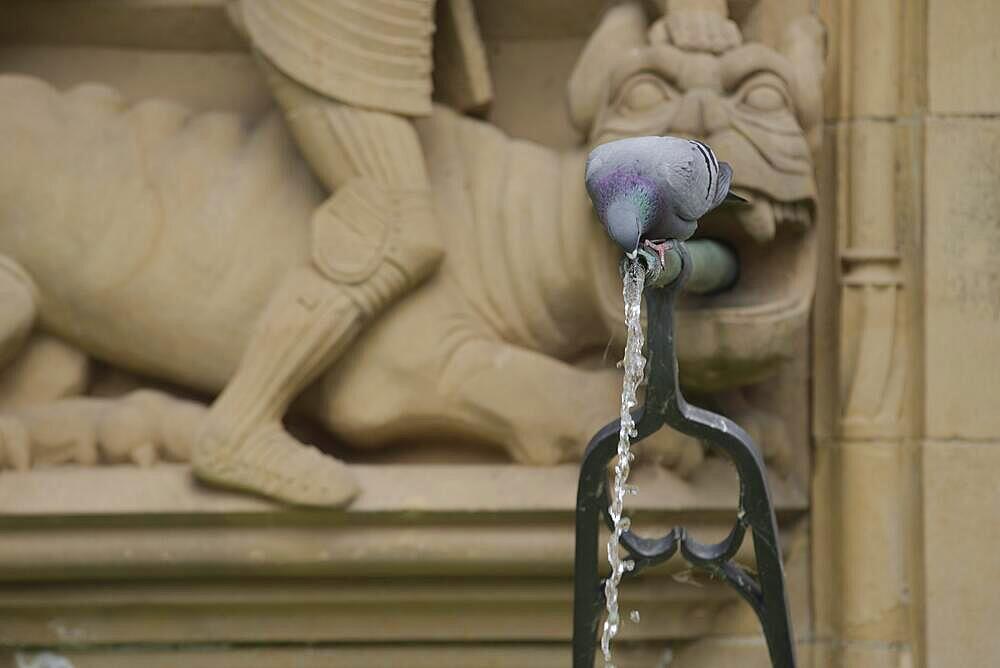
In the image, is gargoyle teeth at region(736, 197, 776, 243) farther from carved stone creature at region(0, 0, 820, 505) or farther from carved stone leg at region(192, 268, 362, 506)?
carved stone leg at region(192, 268, 362, 506)

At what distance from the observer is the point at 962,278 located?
2.28 metres

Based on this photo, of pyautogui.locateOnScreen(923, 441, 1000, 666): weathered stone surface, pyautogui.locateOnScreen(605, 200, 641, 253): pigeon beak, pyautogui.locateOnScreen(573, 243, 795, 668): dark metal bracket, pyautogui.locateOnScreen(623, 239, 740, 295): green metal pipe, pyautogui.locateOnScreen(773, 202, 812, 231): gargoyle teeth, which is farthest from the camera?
pyautogui.locateOnScreen(923, 441, 1000, 666): weathered stone surface

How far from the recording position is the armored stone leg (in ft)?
7.51

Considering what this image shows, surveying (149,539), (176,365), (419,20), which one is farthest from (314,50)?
A: (149,539)

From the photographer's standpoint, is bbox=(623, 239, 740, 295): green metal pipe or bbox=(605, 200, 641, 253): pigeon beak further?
bbox=(623, 239, 740, 295): green metal pipe

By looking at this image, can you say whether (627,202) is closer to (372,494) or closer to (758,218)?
(758,218)

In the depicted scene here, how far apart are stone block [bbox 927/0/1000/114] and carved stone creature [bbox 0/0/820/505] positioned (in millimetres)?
164

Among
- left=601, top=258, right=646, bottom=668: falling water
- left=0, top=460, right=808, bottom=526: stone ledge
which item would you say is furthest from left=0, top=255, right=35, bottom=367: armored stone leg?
left=601, top=258, right=646, bottom=668: falling water

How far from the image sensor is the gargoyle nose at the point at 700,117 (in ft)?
6.93

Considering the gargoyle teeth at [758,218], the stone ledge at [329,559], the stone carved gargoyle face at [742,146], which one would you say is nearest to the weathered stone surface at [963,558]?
the stone ledge at [329,559]

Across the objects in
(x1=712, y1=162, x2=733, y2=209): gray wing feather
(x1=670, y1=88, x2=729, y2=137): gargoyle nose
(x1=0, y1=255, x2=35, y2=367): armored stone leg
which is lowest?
(x1=0, y1=255, x2=35, y2=367): armored stone leg

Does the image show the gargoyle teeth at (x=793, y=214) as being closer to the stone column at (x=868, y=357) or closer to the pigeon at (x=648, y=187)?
the stone column at (x=868, y=357)

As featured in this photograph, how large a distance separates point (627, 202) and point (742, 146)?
2.32ft

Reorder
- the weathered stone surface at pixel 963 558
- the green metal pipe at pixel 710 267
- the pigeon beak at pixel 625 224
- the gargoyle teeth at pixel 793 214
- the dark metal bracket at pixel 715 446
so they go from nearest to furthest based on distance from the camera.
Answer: the pigeon beak at pixel 625 224, the dark metal bracket at pixel 715 446, the green metal pipe at pixel 710 267, the gargoyle teeth at pixel 793 214, the weathered stone surface at pixel 963 558
